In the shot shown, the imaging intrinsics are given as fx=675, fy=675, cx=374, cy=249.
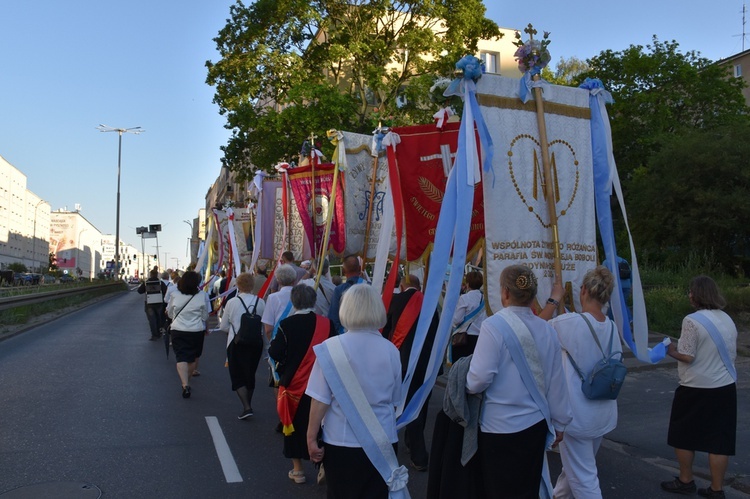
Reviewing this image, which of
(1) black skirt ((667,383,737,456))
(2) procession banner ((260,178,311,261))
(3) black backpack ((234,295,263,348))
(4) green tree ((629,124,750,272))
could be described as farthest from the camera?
(4) green tree ((629,124,750,272))

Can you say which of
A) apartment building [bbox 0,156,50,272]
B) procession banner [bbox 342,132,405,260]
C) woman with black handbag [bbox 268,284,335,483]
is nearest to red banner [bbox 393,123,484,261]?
woman with black handbag [bbox 268,284,335,483]

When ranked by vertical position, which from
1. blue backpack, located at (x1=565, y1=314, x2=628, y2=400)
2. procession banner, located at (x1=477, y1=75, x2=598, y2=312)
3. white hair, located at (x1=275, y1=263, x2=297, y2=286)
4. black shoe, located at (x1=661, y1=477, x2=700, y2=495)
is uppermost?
procession banner, located at (x1=477, y1=75, x2=598, y2=312)

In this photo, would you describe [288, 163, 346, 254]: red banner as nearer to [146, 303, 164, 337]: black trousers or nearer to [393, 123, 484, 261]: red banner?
[393, 123, 484, 261]: red banner

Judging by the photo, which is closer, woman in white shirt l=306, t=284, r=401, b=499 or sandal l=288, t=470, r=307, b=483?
woman in white shirt l=306, t=284, r=401, b=499

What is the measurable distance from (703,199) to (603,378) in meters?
20.6

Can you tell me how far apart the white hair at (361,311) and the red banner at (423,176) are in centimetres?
351

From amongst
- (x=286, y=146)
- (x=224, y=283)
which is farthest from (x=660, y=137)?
(x=224, y=283)

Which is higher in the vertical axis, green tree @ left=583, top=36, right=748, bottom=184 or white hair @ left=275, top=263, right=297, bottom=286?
green tree @ left=583, top=36, right=748, bottom=184

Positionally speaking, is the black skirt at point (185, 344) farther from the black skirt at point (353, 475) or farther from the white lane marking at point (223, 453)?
the black skirt at point (353, 475)

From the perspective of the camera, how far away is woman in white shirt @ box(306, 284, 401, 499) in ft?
11.5

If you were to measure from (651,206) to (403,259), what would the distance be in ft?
64.1

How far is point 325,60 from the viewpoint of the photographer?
2516cm

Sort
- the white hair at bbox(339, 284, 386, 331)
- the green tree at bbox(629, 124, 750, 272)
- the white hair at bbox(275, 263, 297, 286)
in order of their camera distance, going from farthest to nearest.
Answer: the green tree at bbox(629, 124, 750, 272)
the white hair at bbox(275, 263, 297, 286)
the white hair at bbox(339, 284, 386, 331)

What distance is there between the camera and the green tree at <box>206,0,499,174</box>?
2377 cm
